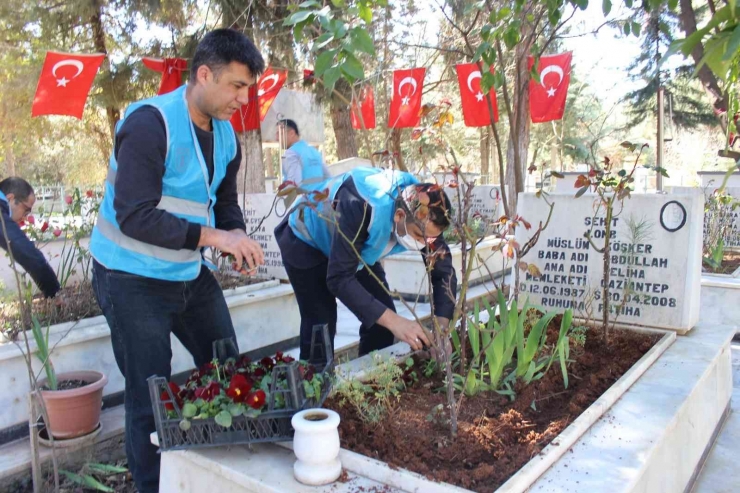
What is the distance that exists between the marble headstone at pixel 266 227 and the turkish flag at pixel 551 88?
471 cm

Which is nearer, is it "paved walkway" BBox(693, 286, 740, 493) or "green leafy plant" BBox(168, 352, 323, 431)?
"green leafy plant" BBox(168, 352, 323, 431)

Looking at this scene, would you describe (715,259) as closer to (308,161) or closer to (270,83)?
(308,161)

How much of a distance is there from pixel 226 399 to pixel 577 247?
267 cm

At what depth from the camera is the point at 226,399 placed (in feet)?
5.96

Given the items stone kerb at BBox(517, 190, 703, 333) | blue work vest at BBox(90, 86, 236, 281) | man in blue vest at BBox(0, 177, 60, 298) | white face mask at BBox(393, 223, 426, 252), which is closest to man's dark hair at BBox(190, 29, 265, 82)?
blue work vest at BBox(90, 86, 236, 281)

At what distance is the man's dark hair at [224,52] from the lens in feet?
6.40

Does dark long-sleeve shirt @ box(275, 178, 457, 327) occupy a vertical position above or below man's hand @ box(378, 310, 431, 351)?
above

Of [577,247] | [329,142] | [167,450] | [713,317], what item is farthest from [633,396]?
[329,142]

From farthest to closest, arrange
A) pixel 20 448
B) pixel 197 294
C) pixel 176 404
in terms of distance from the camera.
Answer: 1. pixel 20 448
2. pixel 197 294
3. pixel 176 404

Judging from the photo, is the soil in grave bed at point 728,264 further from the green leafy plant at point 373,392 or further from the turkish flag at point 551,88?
the green leafy plant at point 373,392

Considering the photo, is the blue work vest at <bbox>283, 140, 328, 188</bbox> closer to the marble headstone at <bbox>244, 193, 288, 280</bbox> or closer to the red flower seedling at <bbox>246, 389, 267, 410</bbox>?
the marble headstone at <bbox>244, 193, 288, 280</bbox>

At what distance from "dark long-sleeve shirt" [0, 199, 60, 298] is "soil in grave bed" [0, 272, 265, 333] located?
129 millimetres

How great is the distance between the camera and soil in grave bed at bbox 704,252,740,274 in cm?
583

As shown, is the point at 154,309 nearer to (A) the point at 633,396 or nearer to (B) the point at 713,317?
(A) the point at 633,396
